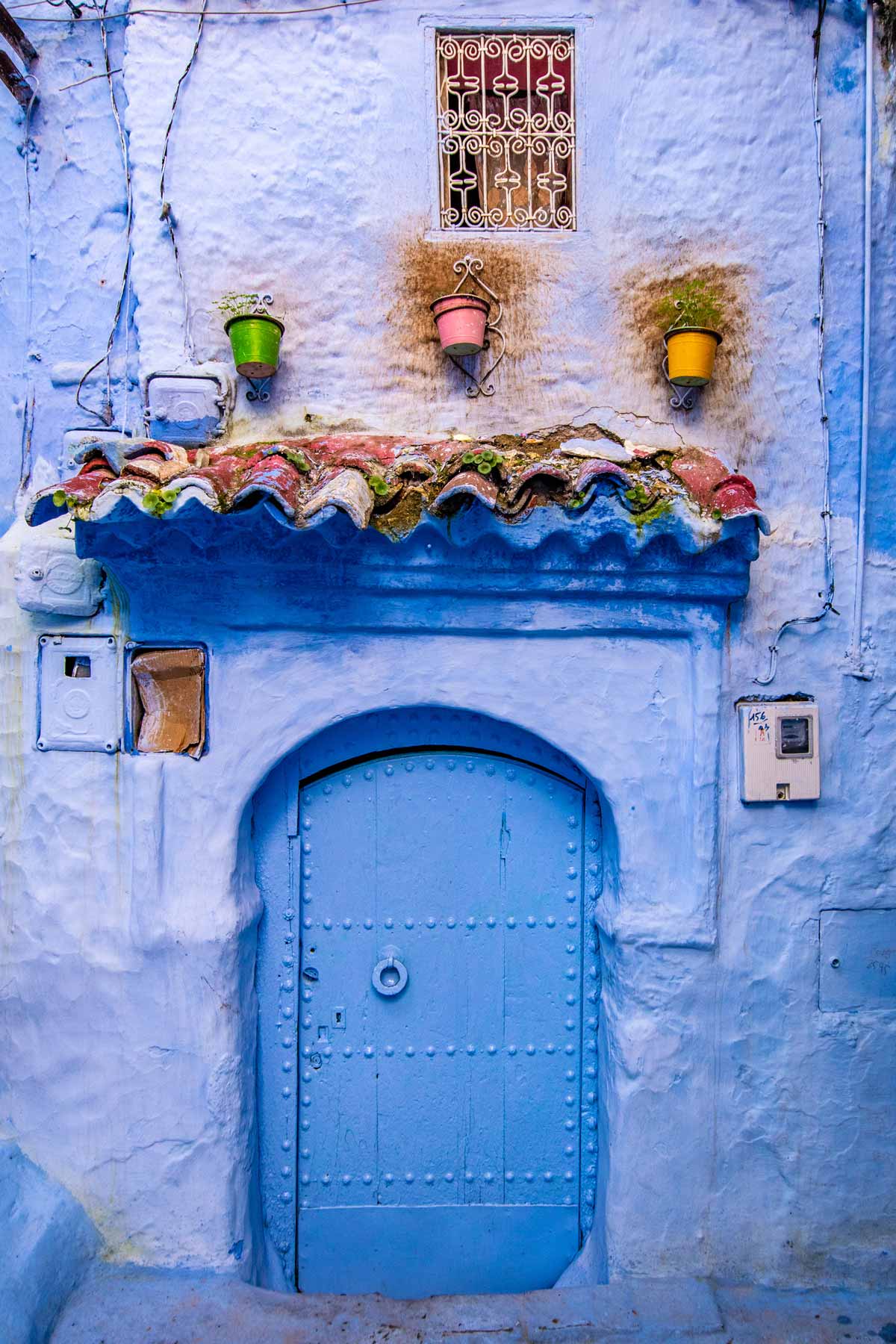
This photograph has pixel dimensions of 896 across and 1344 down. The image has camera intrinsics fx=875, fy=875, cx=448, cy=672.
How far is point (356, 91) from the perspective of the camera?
2.66 m

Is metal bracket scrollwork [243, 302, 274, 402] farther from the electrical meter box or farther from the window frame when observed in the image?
the electrical meter box

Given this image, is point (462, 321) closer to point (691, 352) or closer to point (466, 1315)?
point (691, 352)

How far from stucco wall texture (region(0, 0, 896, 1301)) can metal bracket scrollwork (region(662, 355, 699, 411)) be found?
0.04 meters

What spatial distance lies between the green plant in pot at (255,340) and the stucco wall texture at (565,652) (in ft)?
0.33

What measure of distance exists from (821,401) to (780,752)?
109cm

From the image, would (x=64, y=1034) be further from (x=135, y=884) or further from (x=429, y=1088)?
(x=429, y=1088)

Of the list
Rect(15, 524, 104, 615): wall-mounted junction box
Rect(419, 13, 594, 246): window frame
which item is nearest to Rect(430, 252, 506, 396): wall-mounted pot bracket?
Rect(419, 13, 594, 246): window frame

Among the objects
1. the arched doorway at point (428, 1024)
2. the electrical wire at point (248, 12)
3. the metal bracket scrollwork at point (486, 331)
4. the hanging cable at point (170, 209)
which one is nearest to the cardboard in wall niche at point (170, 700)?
the arched doorway at point (428, 1024)

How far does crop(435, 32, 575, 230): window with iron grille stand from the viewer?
8.82 ft

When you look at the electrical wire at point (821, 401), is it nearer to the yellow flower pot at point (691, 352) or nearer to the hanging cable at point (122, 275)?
the yellow flower pot at point (691, 352)

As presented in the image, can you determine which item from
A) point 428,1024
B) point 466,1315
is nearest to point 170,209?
point 428,1024

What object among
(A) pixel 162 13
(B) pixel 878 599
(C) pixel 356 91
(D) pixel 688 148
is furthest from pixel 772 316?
(A) pixel 162 13

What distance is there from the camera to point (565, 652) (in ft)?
8.57

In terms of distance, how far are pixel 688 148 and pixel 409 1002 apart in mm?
2805
